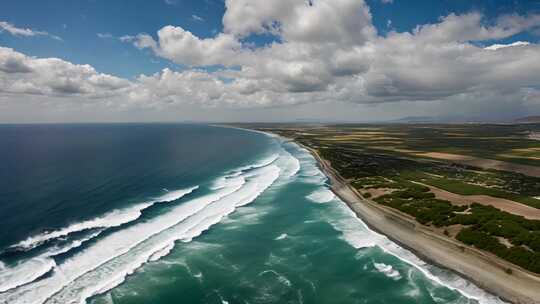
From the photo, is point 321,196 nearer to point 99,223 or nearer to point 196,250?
point 196,250

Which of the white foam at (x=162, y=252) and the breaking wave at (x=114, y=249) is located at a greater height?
the breaking wave at (x=114, y=249)

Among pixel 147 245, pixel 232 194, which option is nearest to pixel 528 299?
pixel 147 245

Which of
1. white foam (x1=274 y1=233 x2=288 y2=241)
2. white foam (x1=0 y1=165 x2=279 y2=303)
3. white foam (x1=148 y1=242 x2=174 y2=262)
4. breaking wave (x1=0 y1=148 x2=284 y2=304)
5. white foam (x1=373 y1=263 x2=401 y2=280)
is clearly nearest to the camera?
white foam (x1=0 y1=165 x2=279 y2=303)

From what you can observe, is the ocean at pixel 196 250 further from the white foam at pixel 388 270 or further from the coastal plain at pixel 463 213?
the coastal plain at pixel 463 213

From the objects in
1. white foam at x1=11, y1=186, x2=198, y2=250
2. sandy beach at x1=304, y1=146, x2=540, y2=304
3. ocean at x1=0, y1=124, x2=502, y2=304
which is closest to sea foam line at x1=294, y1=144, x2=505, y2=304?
ocean at x1=0, y1=124, x2=502, y2=304

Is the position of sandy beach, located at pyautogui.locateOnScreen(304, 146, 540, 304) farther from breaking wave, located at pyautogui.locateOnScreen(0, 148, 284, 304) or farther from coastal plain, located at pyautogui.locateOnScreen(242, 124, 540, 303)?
breaking wave, located at pyautogui.locateOnScreen(0, 148, 284, 304)

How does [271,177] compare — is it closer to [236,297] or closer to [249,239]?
[249,239]

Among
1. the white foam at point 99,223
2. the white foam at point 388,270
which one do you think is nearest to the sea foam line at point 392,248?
the white foam at point 388,270

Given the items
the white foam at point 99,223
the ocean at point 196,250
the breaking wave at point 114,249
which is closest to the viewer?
the breaking wave at point 114,249
